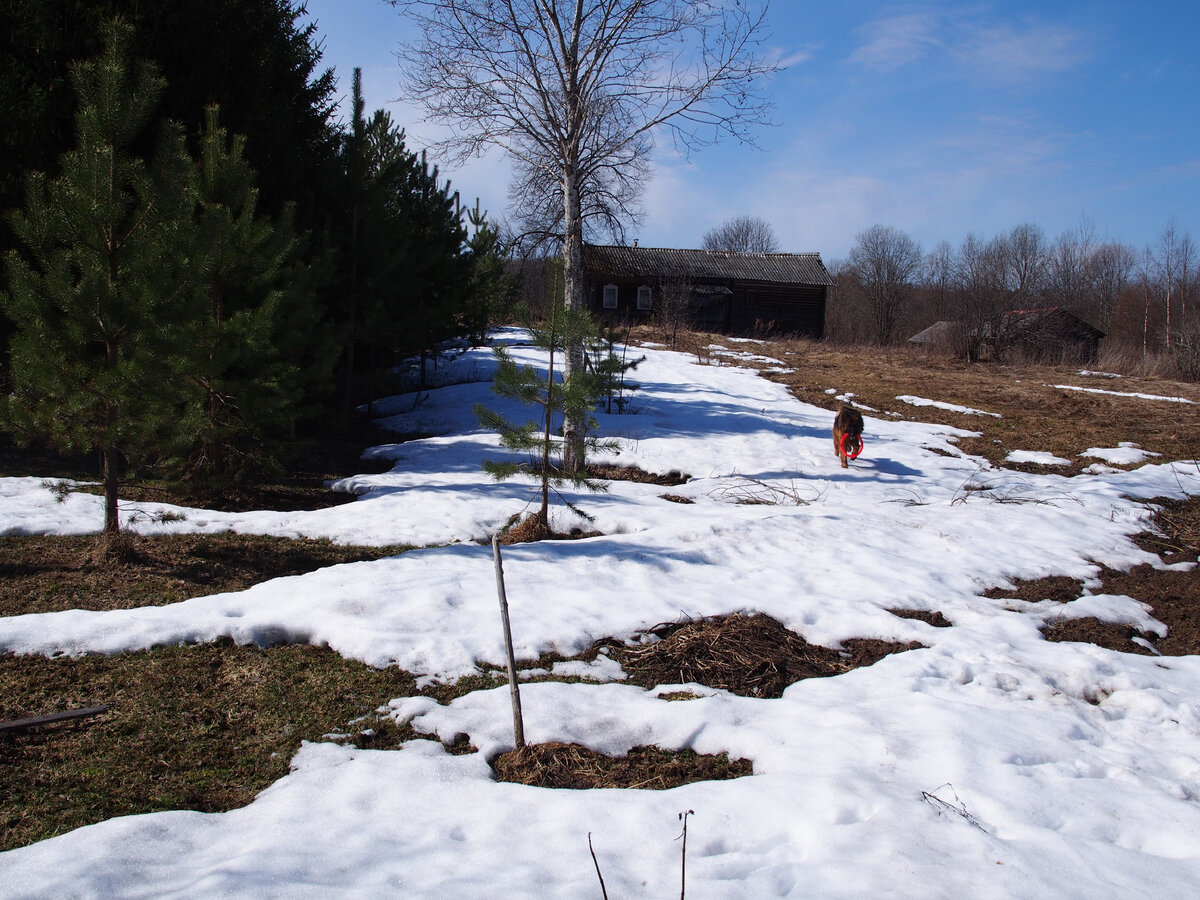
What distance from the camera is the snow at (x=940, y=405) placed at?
1575cm

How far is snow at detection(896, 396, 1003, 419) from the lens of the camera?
1575 centimetres

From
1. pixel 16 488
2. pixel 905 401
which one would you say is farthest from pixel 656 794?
pixel 905 401

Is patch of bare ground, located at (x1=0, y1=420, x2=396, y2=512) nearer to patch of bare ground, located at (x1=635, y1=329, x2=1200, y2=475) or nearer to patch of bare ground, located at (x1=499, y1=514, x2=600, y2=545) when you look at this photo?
patch of bare ground, located at (x1=499, y1=514, x2=600, y2=545)

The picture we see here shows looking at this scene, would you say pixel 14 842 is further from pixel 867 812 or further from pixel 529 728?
pixel 867 812

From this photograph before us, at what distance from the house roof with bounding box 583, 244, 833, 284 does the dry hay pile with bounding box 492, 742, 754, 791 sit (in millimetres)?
33584

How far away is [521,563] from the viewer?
630 cm

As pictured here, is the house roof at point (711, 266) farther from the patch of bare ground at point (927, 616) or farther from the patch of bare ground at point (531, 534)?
the patch of bare ground at point (927, 616)

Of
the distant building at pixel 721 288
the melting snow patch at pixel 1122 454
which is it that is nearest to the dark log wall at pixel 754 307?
the distant building at pixel 721 288

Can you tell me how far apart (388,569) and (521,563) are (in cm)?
111

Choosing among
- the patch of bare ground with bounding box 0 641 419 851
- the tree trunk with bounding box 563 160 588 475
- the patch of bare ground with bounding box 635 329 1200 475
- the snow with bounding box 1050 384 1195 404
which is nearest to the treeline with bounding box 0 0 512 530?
the patch of bare ground with bounding box 0 641 419 851

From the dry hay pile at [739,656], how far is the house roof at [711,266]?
3206 cm

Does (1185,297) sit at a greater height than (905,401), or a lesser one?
greater

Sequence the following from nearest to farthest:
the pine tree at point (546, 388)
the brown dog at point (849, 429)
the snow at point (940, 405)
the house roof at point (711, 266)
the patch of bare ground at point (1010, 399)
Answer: the pine tree at point (546, 388)
the brown dog at point (849, 429)
the patch of bare ground at point (1010, 399)
the snow at point (940, 405)
the house roof at point (711, 266)

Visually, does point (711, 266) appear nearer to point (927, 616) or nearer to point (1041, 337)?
point (1041, 337)
